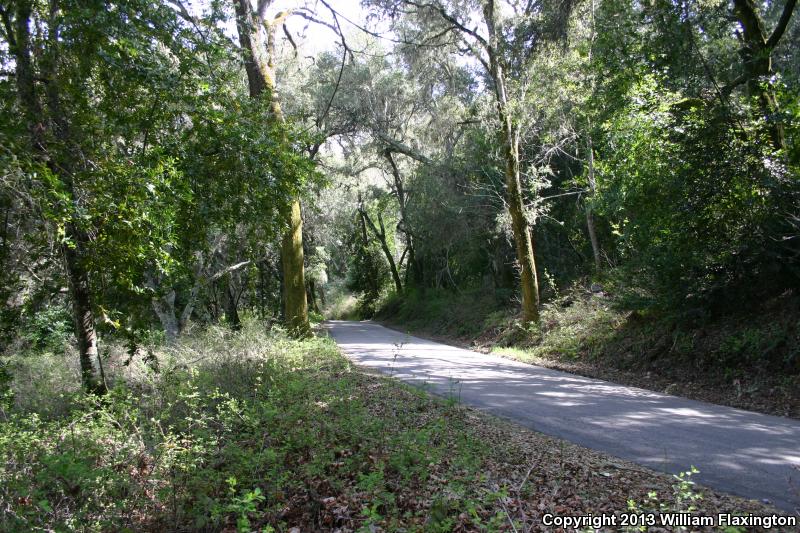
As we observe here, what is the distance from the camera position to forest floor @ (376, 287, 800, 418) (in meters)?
9.21

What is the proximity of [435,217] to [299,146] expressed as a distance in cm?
1556

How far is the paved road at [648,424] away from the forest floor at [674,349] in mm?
891

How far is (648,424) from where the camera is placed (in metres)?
7.33

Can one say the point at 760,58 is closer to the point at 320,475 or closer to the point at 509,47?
the point at 509,47

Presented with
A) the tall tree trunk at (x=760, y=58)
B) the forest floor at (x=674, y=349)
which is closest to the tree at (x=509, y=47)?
the forest floor at (x=674, y=349)

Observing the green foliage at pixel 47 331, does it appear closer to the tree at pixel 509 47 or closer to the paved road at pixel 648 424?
the paved road at pixel 648 424

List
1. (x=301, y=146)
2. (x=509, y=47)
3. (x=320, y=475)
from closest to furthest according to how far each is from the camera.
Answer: (x=320, y=475) → (x=301, y=146) → (x=509, y=47)

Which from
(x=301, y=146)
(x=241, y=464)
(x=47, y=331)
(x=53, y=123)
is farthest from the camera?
(x=47, y=331)

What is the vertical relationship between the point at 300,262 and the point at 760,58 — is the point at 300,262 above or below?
below

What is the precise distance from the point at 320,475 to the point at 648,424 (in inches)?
184

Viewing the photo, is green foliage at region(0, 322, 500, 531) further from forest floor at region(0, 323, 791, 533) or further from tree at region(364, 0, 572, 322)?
tree at region(364, 0, 572, 322)

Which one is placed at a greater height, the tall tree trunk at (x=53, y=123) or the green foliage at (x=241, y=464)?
the tall tree trunk at (x=53, y=123)

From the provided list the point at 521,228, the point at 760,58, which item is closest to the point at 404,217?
the point at 521,228

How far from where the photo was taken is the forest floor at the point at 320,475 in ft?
15.5
